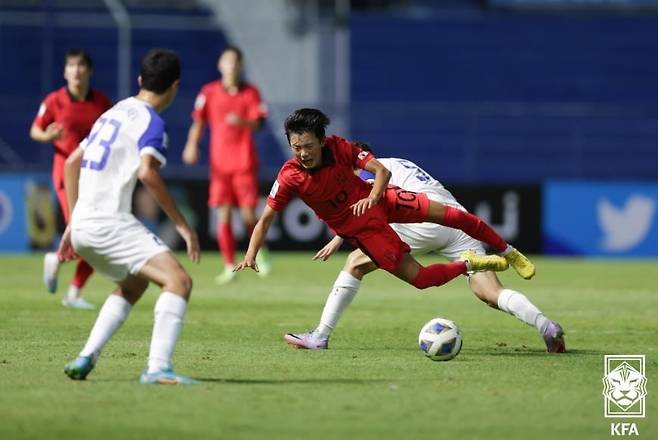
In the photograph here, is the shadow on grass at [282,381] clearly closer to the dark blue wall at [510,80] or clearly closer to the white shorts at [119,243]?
the white shorts at [119,243]

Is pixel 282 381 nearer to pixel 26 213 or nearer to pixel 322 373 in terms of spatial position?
pixel 322 373

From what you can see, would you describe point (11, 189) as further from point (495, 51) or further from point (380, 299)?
point (495, 51)

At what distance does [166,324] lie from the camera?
700cm

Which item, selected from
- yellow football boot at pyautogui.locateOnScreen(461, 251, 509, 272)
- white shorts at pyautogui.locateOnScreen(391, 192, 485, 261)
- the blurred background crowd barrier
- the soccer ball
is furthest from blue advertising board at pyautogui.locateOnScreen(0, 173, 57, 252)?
the soccer ball

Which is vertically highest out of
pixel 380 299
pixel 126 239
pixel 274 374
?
pixel 126 239

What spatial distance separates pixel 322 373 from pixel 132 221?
1.51 m

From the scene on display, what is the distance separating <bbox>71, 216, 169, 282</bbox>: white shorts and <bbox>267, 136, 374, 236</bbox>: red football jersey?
1.53 metres

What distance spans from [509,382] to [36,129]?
21.1 feet

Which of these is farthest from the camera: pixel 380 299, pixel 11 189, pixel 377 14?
pixel 377 14

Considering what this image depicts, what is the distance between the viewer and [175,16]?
93.4ft

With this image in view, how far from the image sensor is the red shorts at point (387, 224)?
8.64m

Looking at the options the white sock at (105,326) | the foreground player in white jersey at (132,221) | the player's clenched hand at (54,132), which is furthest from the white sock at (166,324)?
the player's clenched hand at (54,132)

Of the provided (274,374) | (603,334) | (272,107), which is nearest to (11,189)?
(272,107)

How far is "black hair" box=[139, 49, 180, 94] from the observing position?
730cm
